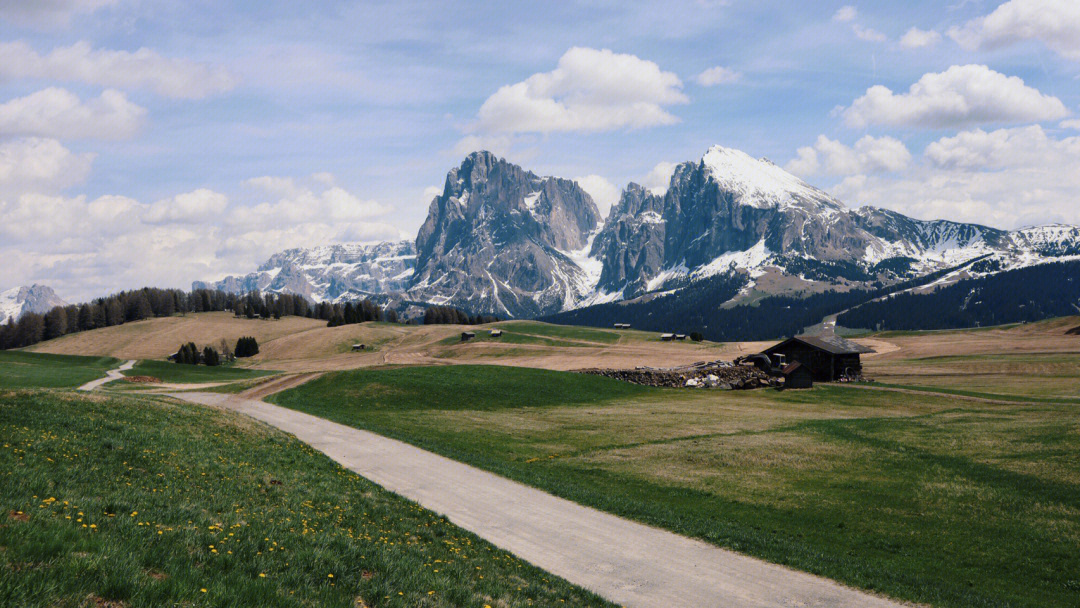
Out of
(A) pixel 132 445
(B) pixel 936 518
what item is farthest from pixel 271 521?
(B) pixel 936 518

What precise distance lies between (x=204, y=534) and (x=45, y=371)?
8796 centimetres

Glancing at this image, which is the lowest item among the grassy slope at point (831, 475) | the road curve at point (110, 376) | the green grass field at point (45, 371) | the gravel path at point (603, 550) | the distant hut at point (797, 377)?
the distant hut at point (797, 377)

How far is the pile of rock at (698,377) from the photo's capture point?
94.1 m

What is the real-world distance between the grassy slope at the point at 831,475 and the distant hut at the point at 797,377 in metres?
23.1

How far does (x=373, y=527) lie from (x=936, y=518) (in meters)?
22.5

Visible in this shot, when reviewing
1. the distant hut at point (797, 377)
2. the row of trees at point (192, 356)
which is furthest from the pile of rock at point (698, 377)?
the row of trees at point (192, 356)

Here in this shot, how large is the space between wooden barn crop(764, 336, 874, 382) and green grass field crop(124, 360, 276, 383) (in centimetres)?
8962

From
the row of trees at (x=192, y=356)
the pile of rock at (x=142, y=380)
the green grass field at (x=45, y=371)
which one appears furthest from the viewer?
the row of trees at (x=192, y=356)

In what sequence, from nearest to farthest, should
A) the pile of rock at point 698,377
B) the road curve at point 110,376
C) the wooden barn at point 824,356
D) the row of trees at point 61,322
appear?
1. the road curve at point 110,376
2. the pile of rock at point 698,377
3. the wooden barn at point 824,356
4. the row of trees at point 61,322

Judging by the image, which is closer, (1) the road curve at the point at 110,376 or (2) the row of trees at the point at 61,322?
(1) the road curve at the point at 110,376

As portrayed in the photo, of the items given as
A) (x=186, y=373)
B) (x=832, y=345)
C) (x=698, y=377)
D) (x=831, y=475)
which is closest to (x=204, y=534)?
(x=831, y=475)

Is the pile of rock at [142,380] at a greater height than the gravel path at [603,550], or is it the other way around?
the pile of rock at [142,380]

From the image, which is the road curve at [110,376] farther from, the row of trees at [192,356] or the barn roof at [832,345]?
the barn roof at [832,345]

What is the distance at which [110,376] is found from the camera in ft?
285
